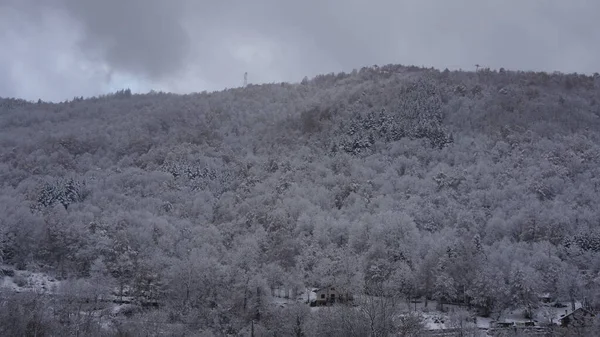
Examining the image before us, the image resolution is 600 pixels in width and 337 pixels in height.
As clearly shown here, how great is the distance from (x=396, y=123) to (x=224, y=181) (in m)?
41.6

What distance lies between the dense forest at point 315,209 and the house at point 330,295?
1.42 meters

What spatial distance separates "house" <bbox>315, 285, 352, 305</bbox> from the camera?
82.3 metres

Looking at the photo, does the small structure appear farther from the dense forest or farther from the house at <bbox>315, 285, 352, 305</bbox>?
the house at <bbox>315, 285, 352, 305</bbox>

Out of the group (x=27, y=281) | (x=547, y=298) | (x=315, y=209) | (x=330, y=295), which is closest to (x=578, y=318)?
(x=547, y=298)

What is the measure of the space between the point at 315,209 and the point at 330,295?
3399cm

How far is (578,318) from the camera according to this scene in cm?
7069

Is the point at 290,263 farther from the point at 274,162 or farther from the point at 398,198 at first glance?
the point at 274,162

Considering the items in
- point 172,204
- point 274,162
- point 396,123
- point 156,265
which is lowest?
point 156,265

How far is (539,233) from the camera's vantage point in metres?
96.9

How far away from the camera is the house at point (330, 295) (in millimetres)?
82312

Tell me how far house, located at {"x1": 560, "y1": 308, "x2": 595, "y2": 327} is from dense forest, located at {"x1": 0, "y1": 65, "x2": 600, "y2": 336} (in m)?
2.63

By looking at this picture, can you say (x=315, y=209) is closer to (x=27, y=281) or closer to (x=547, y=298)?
(x=547, y=298)

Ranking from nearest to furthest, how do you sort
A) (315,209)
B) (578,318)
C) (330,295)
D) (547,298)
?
(578,318) < (547,298) < (330,295) < (315,209)

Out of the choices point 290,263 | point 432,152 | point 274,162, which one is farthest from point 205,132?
point 290,263
